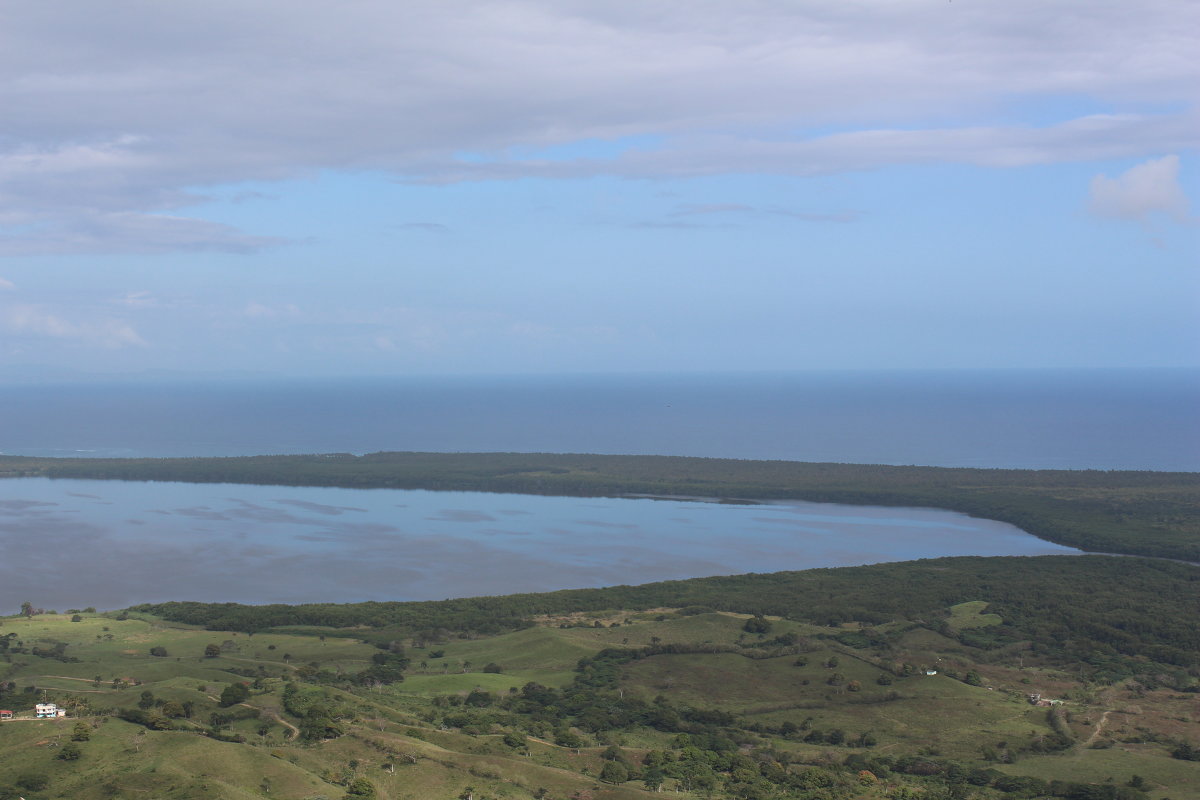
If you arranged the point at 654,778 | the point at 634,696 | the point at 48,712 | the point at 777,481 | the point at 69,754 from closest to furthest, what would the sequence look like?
the point at 69,754
the point at 48,712
the point at 654,778
the point at 634,696
the point at 777,481

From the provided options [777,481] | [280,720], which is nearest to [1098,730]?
[280,720]

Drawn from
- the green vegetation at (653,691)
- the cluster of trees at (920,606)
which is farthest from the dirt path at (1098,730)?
the cluster of trees at (920,606)

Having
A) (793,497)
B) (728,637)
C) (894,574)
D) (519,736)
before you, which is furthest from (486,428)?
(519,736)

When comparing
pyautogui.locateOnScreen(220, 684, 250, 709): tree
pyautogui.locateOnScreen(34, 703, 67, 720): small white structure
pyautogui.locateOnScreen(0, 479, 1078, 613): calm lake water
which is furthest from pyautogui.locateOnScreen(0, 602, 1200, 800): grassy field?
pyautogui.locateOnScreen(0, 479, 1078, 613): calm lake water

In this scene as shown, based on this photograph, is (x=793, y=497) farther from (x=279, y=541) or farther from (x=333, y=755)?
(x=333, y=755)

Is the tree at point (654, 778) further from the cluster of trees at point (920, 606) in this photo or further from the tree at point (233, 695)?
the cluster of trees at point (920, 606)

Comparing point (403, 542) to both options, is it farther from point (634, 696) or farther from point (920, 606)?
point (634, 696)
